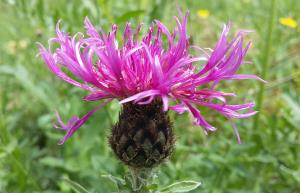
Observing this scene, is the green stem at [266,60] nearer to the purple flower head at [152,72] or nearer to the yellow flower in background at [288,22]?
the yellow flower in background at [288,22]

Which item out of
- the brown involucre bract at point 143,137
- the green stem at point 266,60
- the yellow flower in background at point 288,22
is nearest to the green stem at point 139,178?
the brown involucre bract at point 143,137

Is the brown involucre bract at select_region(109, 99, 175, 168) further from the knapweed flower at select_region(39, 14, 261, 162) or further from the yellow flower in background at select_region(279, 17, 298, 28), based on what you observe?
the yellow flower in background at select_region(279, 17, 298, 28)

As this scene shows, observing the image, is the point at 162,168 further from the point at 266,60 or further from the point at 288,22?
the point at 288,22

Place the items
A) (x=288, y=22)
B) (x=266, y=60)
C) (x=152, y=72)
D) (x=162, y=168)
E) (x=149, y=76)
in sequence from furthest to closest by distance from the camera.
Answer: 1. (x=288, y=22)
2. (x=266, y=60)
3. (x=162, y=168)
4. (x=149, y=76)
5. (x=152, y=72)

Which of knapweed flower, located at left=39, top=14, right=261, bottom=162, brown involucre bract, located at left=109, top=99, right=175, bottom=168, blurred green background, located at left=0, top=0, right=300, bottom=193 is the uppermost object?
knapweed flower, located at left=39, top=14, right=261, bottom=162

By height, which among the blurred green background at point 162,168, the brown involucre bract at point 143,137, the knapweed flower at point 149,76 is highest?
the knapweed flower at point 149,76

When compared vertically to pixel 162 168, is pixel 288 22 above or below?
above

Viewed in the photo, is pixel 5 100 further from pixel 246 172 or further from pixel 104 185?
pixel 246 172

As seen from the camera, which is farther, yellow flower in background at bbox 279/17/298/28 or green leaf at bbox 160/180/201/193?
yellow flower in background at bbox 279/17/298/28

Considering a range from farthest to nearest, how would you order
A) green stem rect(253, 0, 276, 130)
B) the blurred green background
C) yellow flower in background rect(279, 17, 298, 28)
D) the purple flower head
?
yellow flower in background rect(279, 17, 298, 28), green stem rect(253, 0, 276, 130), the blurred green background, the purple flower head

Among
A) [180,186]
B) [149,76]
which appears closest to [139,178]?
[180,186]

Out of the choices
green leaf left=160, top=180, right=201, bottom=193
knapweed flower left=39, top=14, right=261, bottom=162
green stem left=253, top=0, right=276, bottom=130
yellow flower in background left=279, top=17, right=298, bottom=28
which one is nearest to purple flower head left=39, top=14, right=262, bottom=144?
knapweed flower left=39, top=14, right=261, bottom=162

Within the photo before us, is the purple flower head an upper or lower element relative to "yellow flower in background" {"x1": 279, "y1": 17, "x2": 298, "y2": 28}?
upper
